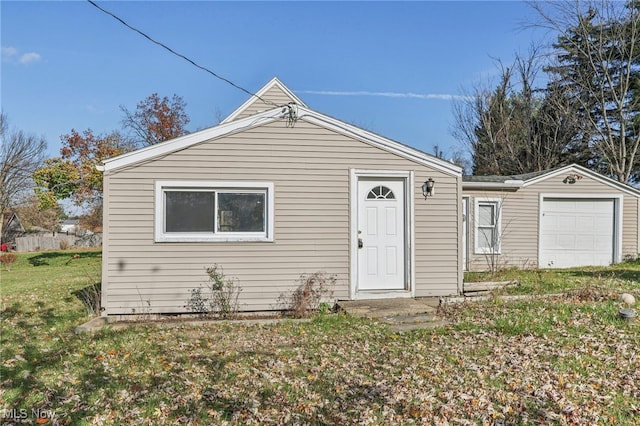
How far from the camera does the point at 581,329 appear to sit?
5531 millimetres

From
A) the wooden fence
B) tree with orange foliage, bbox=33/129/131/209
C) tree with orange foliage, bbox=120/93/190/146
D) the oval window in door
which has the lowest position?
the wooden fence

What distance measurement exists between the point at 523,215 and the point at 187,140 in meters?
9.98

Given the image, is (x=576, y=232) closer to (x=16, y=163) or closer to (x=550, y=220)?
(x=550, y=220)

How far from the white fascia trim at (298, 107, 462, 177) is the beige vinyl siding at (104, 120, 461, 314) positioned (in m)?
0.11

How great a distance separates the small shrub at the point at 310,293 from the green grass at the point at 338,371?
22.1 inches

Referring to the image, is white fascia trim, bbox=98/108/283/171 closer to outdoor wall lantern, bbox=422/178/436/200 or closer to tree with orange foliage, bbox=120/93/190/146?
outdoor wall lantern, bbox=422/178/436/200

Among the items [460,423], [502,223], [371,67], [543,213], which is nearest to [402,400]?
[460,423]

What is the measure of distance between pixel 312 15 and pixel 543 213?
8.85 meters

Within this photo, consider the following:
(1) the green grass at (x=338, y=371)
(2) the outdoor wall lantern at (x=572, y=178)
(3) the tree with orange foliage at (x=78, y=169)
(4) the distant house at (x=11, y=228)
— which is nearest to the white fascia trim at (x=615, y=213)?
(2) the outdoor wall lantern at (x=572, y=178)

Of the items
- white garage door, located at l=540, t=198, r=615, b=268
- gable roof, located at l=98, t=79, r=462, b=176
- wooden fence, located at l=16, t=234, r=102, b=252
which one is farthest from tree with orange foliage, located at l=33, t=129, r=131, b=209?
white garage door, located at l=540, t=198, r=615, b=268

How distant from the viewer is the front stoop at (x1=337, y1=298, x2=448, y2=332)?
6156mm

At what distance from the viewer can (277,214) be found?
7.29 meters

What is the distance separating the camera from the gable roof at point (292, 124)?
6.93 meters

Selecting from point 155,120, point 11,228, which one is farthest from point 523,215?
point 11,228
